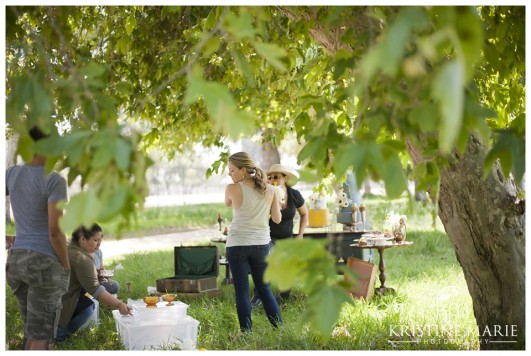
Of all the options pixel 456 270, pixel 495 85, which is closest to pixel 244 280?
pixel 495 85

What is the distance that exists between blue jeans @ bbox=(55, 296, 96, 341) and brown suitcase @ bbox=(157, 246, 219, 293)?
68.1 inches

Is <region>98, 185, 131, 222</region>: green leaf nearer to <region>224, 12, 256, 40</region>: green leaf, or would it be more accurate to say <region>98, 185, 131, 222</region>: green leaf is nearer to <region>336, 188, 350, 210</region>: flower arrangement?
<region>224, 12, 256, 40</region>: green leaf

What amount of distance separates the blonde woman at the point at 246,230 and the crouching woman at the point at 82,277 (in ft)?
2.84

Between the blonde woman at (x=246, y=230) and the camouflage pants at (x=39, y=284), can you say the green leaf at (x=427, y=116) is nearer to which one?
the camouflage pants at (x=39, y=284)

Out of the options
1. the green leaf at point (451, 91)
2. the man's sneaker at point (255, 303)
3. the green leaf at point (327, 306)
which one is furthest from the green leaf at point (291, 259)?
the man's sneaker at point (255, 303)

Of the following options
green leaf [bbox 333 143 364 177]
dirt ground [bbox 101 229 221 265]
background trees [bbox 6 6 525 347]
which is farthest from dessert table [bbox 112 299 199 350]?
dirt ground [bbox 101 229 221 265]

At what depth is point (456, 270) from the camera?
8734mm

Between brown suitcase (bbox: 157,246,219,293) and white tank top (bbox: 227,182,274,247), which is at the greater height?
white tank top (bbox: 227,182,274,247)

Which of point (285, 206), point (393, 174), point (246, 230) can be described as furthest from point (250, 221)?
point (393, 174)

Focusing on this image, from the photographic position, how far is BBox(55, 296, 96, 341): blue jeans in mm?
4930

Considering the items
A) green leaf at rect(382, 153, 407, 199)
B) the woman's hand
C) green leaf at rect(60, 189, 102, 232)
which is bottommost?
the woman's hand

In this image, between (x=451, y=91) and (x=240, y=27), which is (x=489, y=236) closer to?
(x=240, y=27)

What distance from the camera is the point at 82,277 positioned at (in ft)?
15.1

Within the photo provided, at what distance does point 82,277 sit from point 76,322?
2.03ft
